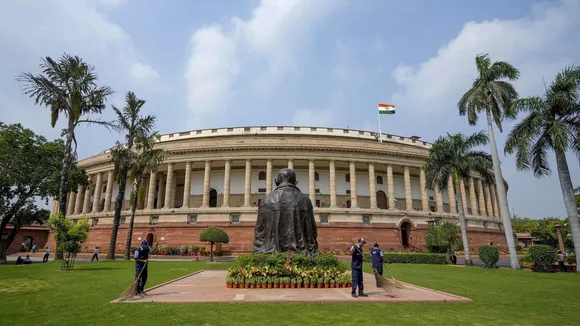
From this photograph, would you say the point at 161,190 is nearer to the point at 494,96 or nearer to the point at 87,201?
the point at 87,201

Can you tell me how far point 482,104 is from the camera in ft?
89.9

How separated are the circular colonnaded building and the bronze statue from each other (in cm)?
2741

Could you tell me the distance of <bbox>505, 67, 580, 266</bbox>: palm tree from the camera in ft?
71.8

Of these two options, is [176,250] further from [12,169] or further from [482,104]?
[482,104]

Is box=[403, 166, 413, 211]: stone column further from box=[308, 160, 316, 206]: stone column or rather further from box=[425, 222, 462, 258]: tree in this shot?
box=[425, 222, 462, 258]: tree

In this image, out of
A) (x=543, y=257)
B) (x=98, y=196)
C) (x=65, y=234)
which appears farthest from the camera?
(x=98, y=196)

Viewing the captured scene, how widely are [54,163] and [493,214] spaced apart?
2664 inches

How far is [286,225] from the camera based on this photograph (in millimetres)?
14148

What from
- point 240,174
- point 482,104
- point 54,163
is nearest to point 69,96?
point 54,163

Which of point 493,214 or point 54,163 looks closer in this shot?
point 54,163

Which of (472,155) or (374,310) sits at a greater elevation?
(472,155)

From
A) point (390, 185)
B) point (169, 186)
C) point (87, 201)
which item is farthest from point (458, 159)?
point (87, 201)

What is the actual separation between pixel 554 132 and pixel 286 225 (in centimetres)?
1964

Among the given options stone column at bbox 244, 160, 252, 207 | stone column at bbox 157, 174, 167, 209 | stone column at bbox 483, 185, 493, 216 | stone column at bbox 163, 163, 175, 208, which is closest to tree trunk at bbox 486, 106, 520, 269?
stone column at bbox 244, 160, 252, 207
